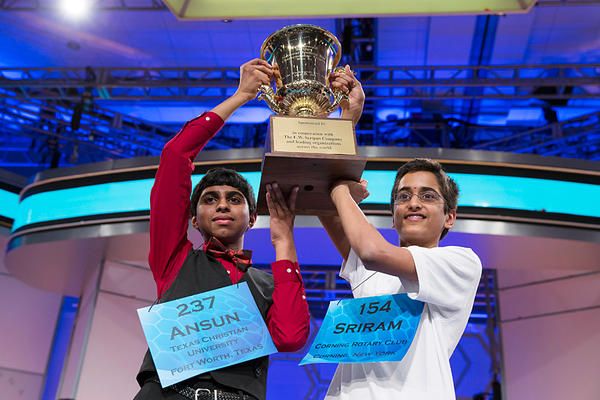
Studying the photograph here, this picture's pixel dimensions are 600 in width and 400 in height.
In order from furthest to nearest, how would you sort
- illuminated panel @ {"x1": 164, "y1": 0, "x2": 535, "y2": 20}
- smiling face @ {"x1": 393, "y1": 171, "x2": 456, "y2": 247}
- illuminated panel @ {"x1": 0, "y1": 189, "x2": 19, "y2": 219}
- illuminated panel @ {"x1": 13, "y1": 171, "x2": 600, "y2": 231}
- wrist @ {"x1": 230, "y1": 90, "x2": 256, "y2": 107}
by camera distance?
illuminated panel @ {"x1": 0, "y1": 189, "x2": 19, "y2": 219}
illuminated panel @ {"x1": 13, "y1": 171, "x2": 600, "y2": 231}
illuminated panel @ {"x1": 164, "y1": 0, "x2": 535, "y2": 20}
wrist @ {"x1": 230, "y1": 90, "x2": 256, "y2": 107}
smiling face @ {"x1": 393, "y1": 171, "x2": 456, "y2": 247}

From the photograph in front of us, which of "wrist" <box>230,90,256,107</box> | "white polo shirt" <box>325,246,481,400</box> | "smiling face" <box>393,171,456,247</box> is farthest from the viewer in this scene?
"wrist" <box>230,90,256,107</box>

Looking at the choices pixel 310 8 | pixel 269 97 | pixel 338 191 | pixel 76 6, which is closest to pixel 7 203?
pixel 76 6

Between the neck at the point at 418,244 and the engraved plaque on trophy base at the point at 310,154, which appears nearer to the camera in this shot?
the engraved plaque on trophy base at the point at 310,154

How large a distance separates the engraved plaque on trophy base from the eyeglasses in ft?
0.52

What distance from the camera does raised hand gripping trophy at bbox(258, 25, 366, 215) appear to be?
1.93m

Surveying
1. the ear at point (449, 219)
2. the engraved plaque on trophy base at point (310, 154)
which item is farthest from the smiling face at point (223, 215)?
the ear at point (449, 219)

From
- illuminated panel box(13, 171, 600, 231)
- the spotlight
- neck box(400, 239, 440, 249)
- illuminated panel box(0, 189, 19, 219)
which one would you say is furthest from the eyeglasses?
the spotlight

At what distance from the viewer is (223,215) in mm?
2176

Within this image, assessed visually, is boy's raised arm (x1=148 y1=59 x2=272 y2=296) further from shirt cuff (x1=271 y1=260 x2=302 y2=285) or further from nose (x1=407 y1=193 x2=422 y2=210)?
nose (x1=407 y1=193 x2=422 y2=210)

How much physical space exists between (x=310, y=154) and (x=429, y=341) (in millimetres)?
625

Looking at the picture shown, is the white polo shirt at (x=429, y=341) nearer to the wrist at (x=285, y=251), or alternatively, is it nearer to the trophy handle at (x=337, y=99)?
the wrist at (x=285, y=251)

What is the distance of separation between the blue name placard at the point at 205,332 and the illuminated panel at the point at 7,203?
5.73 m

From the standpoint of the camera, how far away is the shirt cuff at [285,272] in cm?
197

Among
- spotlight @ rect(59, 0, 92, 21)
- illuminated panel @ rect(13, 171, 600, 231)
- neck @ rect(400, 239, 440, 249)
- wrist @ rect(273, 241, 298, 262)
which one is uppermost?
spotlight @ rect(59, 0, 92, 21)
